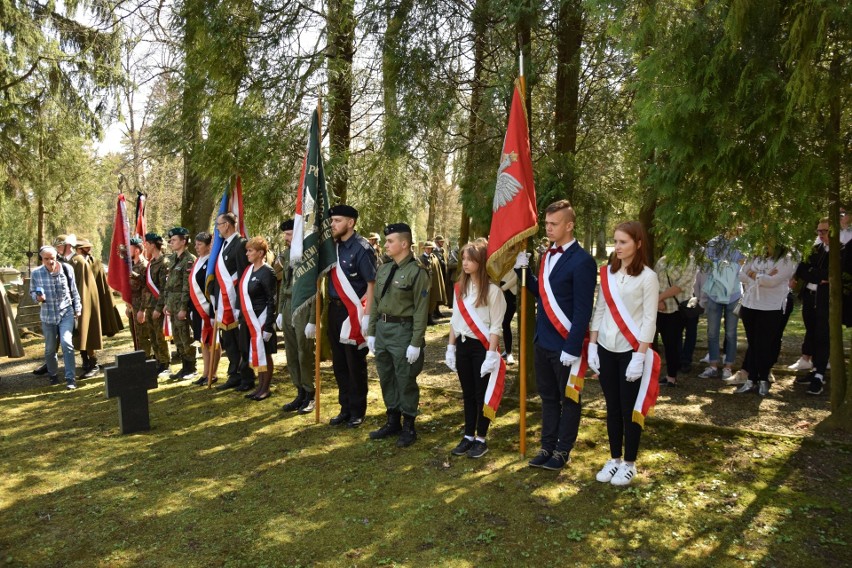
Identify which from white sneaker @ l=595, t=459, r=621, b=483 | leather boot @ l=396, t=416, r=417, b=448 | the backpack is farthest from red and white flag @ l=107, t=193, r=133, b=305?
the backpack

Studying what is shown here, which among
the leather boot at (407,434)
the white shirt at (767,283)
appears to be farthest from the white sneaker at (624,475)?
the white shirt at (767,283)

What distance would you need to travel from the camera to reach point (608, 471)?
482cm

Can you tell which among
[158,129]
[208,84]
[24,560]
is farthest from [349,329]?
[158,129]

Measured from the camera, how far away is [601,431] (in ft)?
19.5

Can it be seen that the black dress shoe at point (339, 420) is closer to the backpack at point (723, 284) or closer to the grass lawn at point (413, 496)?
the grass lawn at point (413, 496)

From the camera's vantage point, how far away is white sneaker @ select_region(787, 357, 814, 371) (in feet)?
26.2

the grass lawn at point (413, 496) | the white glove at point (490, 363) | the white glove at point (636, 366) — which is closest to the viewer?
the grass lawn at point (413, 496)

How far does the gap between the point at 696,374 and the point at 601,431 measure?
112 inches

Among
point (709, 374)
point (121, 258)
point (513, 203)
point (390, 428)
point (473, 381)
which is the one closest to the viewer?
point (513, 203)

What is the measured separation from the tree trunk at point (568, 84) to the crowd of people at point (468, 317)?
1626mm

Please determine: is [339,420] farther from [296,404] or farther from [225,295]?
[225,295]

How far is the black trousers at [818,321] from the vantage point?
23.8 ft

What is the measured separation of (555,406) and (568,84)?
148 inches

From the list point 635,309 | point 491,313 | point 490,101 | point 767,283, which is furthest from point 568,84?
point 635,309
